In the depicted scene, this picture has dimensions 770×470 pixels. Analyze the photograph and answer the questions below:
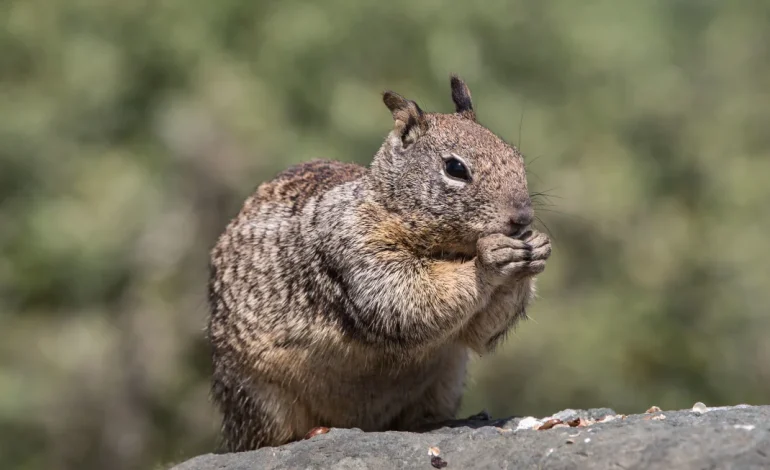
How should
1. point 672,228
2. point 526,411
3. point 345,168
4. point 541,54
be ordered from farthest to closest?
point 541,54 → point 672,228 → point 526,411 → point 345,168

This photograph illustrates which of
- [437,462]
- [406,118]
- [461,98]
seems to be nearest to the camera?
[437,462]

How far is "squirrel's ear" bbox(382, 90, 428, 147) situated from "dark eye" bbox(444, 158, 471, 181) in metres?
0.32

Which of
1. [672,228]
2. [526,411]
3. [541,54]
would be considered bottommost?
[526,411]

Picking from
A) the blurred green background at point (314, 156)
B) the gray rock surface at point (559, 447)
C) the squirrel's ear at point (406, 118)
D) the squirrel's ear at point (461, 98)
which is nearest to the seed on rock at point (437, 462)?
the gray rock surface at point (559, 447)

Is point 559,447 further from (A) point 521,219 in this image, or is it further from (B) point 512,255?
(A) point 521,219

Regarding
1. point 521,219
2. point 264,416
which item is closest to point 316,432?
point 264,416

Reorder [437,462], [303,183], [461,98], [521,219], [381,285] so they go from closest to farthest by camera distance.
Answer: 1. [437,462]
2. [521,219]
3. [381,285]
4. [461,98]
5. [303,183]

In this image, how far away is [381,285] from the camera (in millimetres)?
4988

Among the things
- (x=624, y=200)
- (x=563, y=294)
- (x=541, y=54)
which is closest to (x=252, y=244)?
(x=563, y=294)

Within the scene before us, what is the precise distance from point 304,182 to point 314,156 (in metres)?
4.46

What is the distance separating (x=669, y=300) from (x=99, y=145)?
21.1 ft

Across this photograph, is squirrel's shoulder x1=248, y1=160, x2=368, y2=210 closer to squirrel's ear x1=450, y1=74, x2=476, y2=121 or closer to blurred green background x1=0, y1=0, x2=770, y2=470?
squirrel's ear x1=450, y1=74, x2=476, y2=121

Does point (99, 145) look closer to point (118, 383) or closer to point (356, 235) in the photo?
point (118, 383)

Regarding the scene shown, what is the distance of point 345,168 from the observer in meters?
6.29
